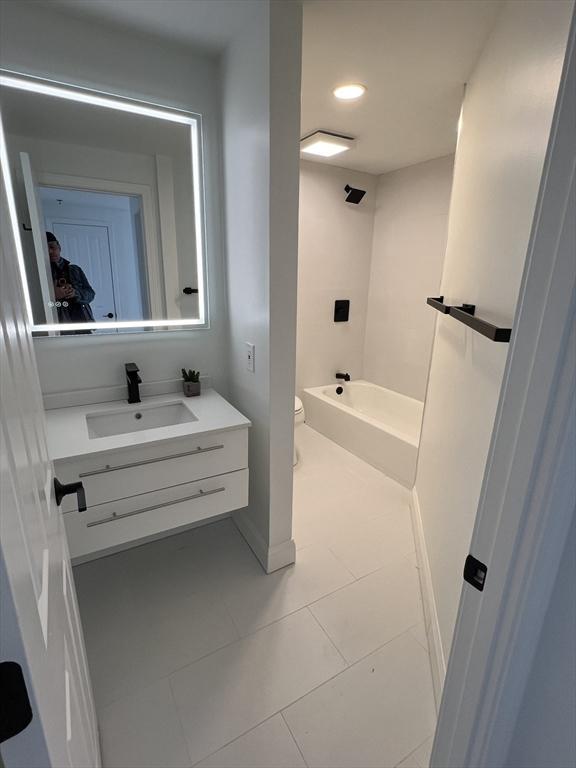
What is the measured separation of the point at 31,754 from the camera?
39 centimetres

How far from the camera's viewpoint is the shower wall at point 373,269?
3059mm

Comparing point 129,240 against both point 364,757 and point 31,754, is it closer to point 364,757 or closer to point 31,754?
point 31,754

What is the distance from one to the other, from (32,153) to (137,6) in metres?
0.66

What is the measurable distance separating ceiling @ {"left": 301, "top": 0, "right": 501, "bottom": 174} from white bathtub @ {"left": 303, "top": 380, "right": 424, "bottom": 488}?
6.50ft

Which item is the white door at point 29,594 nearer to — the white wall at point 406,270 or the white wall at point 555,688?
the white wall at point 555,688

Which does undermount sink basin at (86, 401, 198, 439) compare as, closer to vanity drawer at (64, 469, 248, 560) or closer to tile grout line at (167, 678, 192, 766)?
vanity drawer at (64, 469, 248, 560)

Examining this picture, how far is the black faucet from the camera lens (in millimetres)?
1745

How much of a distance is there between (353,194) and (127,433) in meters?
2.82

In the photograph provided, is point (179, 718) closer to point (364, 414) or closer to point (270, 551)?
point (270, 551)

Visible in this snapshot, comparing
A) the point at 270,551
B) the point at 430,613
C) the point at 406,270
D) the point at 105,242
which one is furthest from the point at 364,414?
the point at 105,242

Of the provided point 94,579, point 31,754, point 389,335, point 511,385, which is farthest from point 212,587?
point 389,335

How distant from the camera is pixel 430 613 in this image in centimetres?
154

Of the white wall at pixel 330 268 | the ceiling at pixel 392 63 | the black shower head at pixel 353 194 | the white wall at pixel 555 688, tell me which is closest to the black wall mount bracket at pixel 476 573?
the white wall at pixel 555 688

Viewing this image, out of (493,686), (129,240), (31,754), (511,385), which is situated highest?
(129,240)
